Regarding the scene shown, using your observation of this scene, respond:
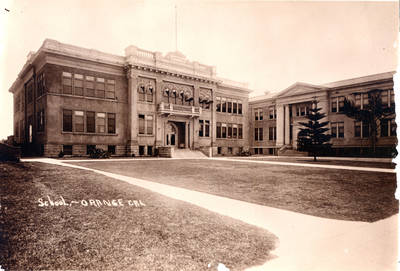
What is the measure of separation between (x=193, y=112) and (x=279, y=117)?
10.4m

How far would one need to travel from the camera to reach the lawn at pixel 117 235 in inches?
141

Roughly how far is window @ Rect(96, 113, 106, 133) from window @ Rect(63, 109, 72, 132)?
2.45 metres

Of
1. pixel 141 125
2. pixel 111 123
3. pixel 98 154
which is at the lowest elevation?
pixel 98 154

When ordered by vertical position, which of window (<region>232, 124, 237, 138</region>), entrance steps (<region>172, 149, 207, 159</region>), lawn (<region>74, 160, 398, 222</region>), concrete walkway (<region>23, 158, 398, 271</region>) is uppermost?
window (<region>232, 124, 237, 138</region>)

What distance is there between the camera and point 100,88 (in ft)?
83.9

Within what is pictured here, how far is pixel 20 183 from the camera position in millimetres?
7047

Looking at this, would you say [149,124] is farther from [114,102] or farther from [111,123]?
[114,102]

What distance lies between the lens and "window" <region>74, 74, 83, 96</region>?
24.2 m

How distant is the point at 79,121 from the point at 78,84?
3491 mm

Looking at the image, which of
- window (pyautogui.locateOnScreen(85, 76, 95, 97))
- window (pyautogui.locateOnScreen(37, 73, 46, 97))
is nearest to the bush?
window (pyautogui.locateOnScreen(85, 76, 95, 97))

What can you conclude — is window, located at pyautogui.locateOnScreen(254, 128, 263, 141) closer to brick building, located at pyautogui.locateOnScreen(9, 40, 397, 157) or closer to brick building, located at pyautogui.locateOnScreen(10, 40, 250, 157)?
Result: brick building, located at pyautogui.locateOnScreen(9, 40, 397, 157)

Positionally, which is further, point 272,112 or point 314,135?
point 272,112

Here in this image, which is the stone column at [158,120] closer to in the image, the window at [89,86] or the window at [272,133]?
the window at [89,86]

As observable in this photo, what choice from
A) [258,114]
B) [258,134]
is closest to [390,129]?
[258,134]
